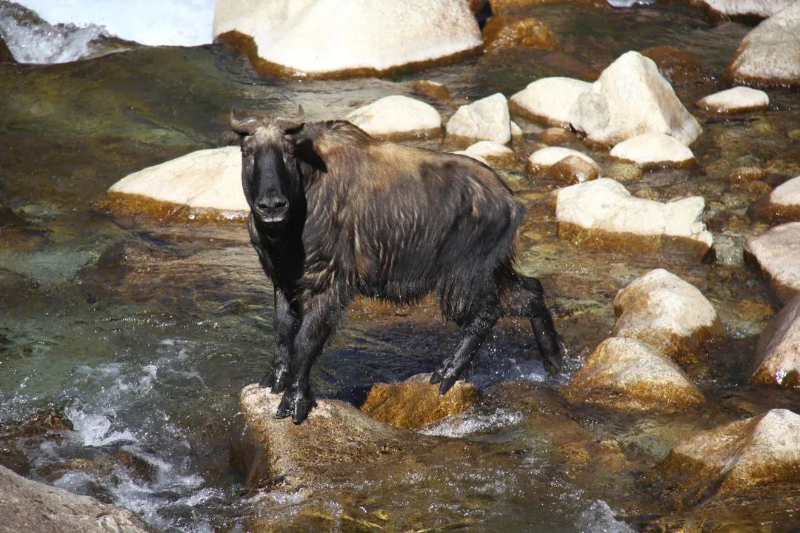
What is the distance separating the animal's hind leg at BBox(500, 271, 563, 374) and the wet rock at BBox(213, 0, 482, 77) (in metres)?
8.40

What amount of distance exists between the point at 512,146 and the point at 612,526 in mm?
7996

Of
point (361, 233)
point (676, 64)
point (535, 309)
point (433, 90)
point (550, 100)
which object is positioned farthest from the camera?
point (676, 64)

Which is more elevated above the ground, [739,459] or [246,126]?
[246,126]

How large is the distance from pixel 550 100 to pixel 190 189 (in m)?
5.73

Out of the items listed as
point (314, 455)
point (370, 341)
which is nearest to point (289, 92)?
point (370, 341)

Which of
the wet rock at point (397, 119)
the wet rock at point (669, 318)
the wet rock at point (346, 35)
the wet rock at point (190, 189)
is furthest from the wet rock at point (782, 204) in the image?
the wet rock at point (346, 35)

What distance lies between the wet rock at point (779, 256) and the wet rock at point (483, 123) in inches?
160

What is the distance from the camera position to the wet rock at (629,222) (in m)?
9.91

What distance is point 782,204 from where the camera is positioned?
10609 mm

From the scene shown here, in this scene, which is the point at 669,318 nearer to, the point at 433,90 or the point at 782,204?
the point at 782,204

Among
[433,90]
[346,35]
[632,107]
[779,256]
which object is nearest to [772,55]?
[632,107]

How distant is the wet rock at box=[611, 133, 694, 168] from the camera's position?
12.3 m

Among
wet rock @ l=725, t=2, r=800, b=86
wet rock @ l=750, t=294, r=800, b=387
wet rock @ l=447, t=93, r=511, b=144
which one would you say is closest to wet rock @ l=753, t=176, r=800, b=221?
wet rock @ l=750, t=294, r=800, b=387

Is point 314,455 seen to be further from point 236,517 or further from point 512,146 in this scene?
point 512,146
